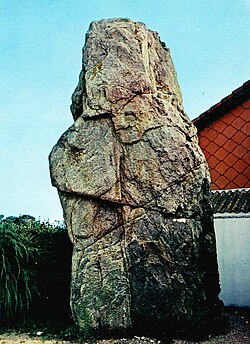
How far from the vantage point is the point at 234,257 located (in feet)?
23.1

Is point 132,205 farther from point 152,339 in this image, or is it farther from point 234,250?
point 234,250

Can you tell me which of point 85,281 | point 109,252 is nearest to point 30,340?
point 85,281

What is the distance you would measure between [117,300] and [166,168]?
1.76m

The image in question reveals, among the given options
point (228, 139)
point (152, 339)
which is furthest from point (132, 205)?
point (228, 139)

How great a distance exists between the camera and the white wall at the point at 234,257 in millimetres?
6914

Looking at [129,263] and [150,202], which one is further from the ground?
[150,202]

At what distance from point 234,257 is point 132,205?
3.06m

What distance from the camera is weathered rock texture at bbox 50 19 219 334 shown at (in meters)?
4.76

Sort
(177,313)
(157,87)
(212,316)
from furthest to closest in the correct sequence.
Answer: (157,87), (212,316), (177,313)

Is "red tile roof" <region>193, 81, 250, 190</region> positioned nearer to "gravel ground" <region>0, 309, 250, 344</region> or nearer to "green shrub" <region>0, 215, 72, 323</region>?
"gravel ground" <region>0, 309, 250, 344</region>

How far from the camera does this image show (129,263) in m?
4.81

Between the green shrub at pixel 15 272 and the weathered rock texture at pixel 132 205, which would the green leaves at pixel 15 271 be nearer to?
A: the green shrub at pixel 15 272

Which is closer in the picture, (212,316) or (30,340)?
(30,340)

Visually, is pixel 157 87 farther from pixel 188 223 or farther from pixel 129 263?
pixel 129 263
